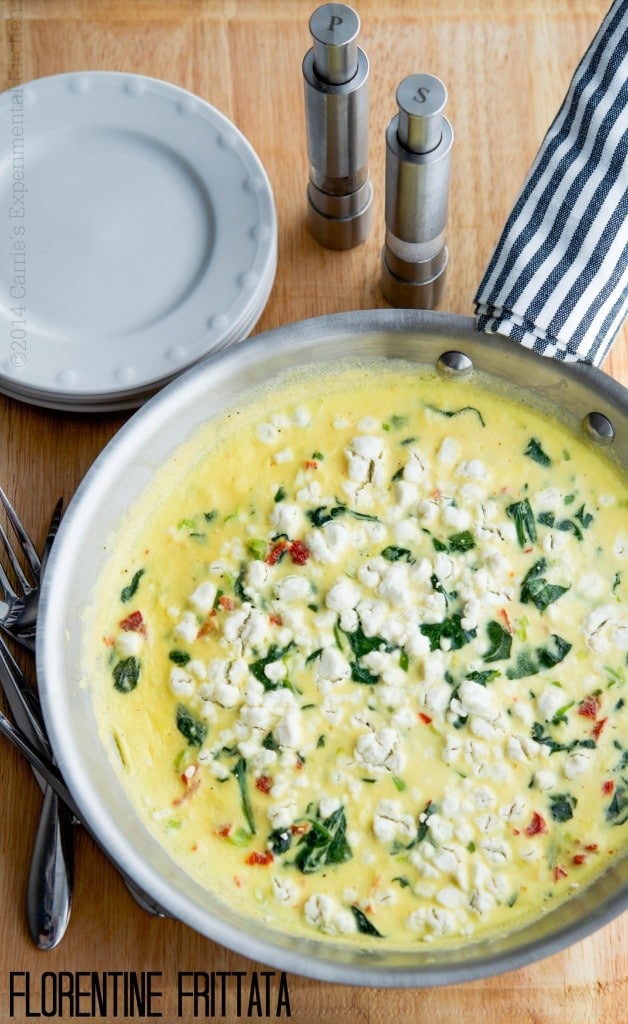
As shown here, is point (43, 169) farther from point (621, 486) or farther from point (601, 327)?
point (621, 486)

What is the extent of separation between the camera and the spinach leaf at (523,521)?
2.10 m

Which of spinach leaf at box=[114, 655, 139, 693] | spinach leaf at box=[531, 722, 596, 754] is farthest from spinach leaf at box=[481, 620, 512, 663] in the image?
spinach leaf at box=[114, 655, 139, 693]

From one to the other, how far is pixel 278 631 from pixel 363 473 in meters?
0.33

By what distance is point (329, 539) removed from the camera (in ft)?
6.82

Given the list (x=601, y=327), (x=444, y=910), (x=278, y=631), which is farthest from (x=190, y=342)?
(x=444, y=910)

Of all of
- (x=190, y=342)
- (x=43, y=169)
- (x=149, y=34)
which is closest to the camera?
(x=190, y=342)

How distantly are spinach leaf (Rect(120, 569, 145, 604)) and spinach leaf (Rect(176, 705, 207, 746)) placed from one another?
0.24 meters

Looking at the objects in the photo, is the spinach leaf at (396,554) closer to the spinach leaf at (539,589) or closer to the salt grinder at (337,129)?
the spinach leaf at (539,589)

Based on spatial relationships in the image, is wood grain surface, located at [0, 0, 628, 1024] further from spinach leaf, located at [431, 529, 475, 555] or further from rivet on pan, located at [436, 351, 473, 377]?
spinach leaf, located at [431, 529, 475, 555]

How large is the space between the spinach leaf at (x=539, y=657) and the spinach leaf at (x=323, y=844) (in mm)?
392

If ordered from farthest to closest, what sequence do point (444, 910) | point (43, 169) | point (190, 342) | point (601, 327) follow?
1. point (43, 169)
2. point (190, 342)
3. point (601, 327)
4. point (444, 910)

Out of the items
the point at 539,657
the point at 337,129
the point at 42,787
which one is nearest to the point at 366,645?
the point at 539,657

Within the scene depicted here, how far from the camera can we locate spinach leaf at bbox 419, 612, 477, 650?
2045 millimetres

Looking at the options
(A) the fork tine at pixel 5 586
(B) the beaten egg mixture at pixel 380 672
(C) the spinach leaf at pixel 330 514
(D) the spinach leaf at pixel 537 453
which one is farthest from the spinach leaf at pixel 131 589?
(D) the spinach leaf at pixel 537 453
